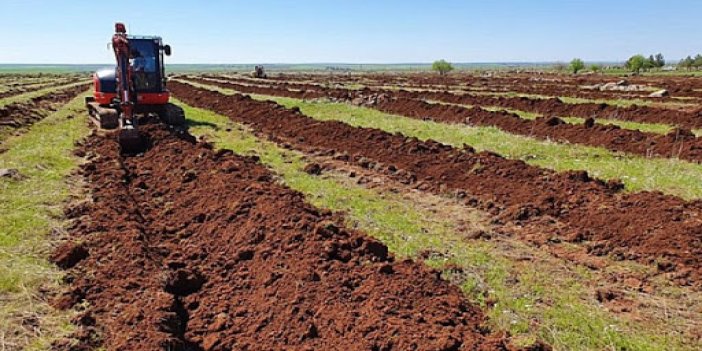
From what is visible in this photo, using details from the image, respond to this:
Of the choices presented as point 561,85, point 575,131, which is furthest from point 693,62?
point 575,131

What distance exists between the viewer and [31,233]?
Result: 7.50 metres

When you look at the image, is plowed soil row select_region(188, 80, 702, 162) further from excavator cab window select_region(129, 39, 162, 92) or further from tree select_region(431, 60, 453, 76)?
tree select_region(431, 60, 453, 76)

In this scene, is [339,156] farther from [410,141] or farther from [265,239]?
[265,239]

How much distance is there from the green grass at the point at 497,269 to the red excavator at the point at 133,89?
5.33m

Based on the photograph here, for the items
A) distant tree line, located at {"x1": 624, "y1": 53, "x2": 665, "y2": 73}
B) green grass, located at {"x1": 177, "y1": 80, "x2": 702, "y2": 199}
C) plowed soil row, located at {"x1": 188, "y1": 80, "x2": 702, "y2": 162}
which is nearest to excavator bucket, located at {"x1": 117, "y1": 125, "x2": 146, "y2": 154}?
green grass, located at {"x1": 177, "y1": 80, "x2": 702, "y2": 199}

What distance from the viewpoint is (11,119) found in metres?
20.6

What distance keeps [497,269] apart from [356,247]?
5.91ft

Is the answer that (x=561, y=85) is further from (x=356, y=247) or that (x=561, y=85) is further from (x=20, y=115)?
(x=356, y=247)

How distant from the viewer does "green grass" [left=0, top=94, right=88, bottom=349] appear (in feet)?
16.5

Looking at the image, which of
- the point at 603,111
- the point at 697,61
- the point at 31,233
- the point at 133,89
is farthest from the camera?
the point at 697,61

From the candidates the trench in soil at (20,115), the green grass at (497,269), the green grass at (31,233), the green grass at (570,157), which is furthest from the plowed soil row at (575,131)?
the trench in soil at (20,115)

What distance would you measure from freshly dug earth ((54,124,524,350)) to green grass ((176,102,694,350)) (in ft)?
1.69

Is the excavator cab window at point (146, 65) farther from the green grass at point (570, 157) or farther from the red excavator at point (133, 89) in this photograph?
the green grass at point (570, 157)

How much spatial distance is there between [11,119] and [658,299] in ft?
73.5
